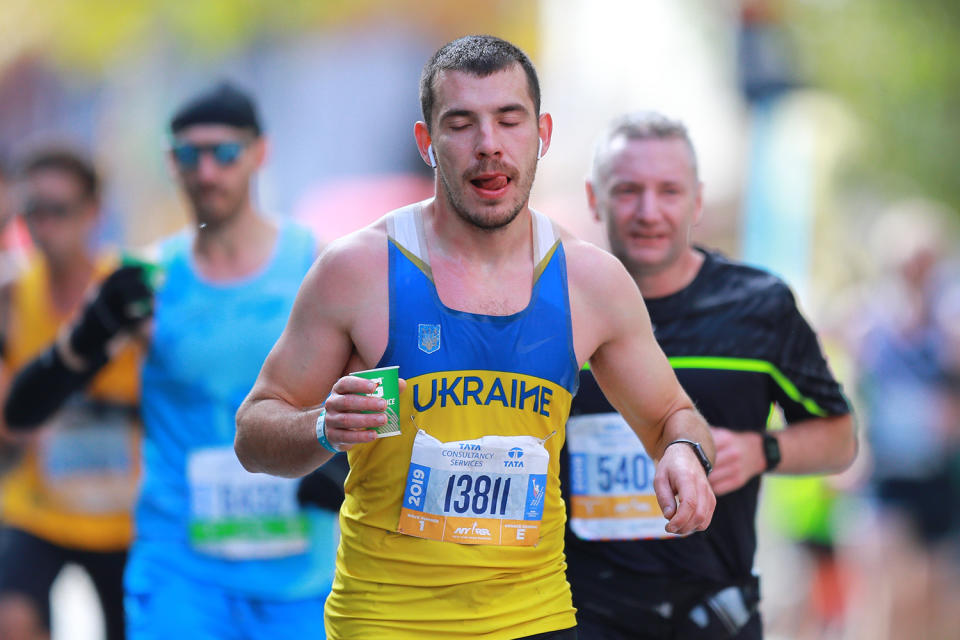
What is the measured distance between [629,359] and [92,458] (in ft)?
9.91

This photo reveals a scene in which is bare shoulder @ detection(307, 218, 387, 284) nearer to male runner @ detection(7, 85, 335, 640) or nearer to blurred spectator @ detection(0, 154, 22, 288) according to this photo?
male runner @ detection(7, 85, 335, 640)

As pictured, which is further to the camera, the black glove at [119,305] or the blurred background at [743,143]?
the blurred background at [743,143]

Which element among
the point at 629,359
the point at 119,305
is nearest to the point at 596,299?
the point at 629,359

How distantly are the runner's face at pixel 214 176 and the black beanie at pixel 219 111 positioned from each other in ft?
0.10

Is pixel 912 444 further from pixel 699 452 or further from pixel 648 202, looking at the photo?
pixel 699 452

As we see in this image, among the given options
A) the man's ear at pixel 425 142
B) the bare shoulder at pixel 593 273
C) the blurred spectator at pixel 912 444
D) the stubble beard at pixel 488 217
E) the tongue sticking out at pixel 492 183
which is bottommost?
the blurred spectator at pixel 912 444

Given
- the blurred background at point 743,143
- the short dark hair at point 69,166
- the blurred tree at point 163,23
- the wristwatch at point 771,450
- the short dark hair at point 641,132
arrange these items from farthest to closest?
the blurred tree at point 163,23, the blurred background at point 743,143, the short dark hair at point 69,166, the short dark hair at point 641,132, the wristwatch at point 771,450

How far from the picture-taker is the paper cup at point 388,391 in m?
2.89

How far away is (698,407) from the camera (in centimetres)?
426

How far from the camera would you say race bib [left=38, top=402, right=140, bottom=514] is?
224 inches

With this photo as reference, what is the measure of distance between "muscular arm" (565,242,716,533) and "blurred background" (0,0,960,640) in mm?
3634

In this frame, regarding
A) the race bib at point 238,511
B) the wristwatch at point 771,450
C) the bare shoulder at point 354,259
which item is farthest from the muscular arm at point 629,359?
the race bib at point 238,511

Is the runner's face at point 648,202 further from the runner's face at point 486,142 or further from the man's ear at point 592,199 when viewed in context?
the runner's face at point 486,142

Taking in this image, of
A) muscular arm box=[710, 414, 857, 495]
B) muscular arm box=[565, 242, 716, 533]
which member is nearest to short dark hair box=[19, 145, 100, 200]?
muscular arm box=[710, 414, 857, 495]
